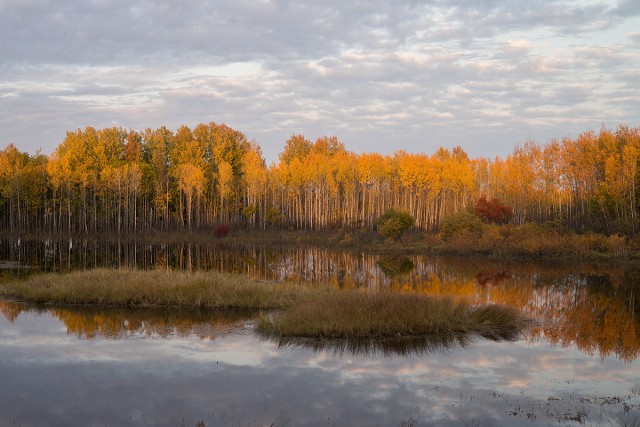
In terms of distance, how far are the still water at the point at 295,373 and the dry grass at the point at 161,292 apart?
1.09 m

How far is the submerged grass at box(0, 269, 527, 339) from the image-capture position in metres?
16.6

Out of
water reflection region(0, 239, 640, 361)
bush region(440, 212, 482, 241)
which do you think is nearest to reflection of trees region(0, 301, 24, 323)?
water reflection region(0, 239, 640, 361)

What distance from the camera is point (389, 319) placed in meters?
16.7

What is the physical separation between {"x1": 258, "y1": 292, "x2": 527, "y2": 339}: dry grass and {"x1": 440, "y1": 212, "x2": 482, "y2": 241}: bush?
32916 millimetres

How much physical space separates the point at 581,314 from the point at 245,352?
13.1m

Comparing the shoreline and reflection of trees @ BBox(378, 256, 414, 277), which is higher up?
the shoreline

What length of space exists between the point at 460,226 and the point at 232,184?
36714mm

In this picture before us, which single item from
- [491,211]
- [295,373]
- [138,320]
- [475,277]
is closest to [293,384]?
[295,373]

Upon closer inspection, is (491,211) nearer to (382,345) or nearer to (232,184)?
(232,184)

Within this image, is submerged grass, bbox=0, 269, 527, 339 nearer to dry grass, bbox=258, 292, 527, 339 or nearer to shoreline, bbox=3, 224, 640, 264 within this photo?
dry grass, bbox=258, 292, 527, 339

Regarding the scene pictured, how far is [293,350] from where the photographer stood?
15.1 m

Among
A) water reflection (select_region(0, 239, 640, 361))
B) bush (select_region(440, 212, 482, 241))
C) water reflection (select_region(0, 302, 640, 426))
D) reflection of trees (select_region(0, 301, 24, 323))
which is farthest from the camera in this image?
bush (select_region(440, 212, 482, 241))

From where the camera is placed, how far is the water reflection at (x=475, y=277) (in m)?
18.5

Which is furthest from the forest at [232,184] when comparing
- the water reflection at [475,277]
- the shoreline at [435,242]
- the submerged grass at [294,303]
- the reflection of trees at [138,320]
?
the reflection of trees at [138,320]
